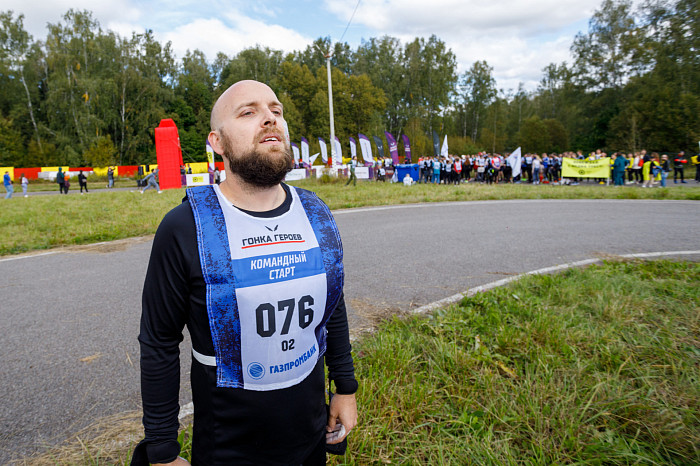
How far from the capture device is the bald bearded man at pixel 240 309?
53.7 inches

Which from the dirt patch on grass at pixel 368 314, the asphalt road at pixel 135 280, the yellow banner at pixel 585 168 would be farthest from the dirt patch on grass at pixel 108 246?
the yellow banner at pixel 585 168

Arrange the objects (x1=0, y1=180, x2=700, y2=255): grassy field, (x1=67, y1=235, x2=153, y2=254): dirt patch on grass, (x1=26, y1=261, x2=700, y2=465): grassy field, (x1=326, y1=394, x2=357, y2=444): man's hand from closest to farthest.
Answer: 1. (x1=326, y1=394, x2=357, y2=444): man's hand
2. (x1=26, y1=261, x2=700, y2=465): grassy field
3. (x1=67, y1=235, x2=153, y2=254): dirt patch on grass
4. (x1=0, y1=180, x2=700, y2=255): grassy field

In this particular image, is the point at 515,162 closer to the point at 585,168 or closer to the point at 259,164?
the point at 585,168

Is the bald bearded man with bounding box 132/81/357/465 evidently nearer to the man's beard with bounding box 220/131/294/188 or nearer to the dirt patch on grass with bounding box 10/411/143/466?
the man's beard with bounding box 220/131/294/188

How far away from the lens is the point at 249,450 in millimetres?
1410

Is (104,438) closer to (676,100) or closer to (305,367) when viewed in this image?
(305,367)

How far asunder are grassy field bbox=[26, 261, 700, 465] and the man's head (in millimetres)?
1548

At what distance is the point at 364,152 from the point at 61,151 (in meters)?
39.8

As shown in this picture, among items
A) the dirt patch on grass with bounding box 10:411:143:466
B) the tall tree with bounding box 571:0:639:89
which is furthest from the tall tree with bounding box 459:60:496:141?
the dirt patch on grass with bounding box 10:411:143:466

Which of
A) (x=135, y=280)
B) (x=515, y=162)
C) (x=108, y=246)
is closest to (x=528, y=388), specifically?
(x=135, y=280)

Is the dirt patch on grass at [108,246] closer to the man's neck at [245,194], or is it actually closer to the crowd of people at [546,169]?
the man's neck at [245,194]

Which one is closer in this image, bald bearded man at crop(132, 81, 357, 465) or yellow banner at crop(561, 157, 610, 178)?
bald bearded man at crop(132, 81, 357, 465)

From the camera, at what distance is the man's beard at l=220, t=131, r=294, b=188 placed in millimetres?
1456

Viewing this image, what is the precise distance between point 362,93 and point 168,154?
4433 centimetres
